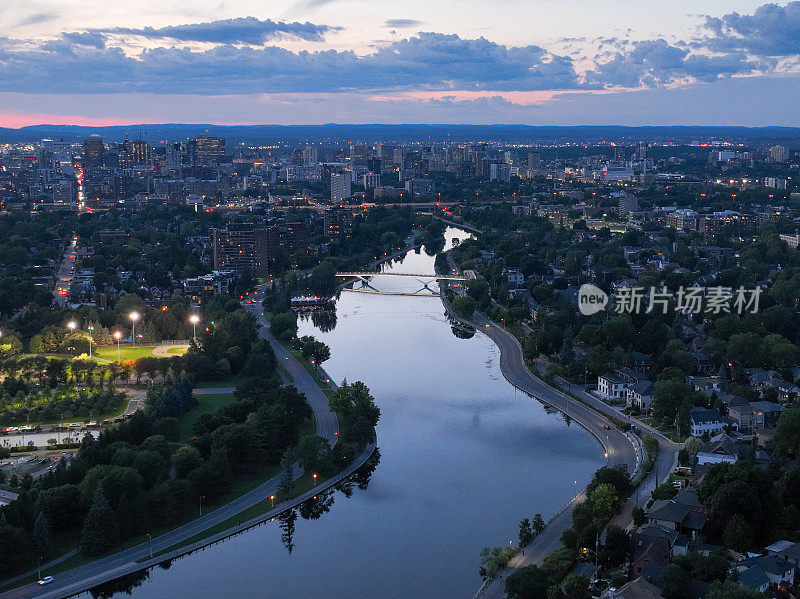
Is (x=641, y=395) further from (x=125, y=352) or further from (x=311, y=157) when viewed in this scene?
(x=311, y=157)

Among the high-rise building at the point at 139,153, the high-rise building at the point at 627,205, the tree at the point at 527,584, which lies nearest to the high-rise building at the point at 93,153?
the high-rise building at the point at 139,153

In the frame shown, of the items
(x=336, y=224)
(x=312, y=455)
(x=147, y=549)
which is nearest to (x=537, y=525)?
(x=312, y=455)

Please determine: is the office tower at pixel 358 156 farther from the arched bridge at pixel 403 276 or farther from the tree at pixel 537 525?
the tree at pixel 537 525

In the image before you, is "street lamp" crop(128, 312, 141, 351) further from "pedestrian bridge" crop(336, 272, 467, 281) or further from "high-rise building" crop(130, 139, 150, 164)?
"high-rise building" crop(130, 139, 150, 164)

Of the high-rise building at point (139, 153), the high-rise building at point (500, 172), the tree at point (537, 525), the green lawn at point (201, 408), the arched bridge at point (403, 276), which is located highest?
the high-rise building at point (139, 153)

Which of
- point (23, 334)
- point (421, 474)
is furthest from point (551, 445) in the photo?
point (23, 334)

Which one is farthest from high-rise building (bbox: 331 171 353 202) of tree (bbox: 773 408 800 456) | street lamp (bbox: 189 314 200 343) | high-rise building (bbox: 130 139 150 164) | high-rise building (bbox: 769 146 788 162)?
tree (bbox: 773 408 800 456)
